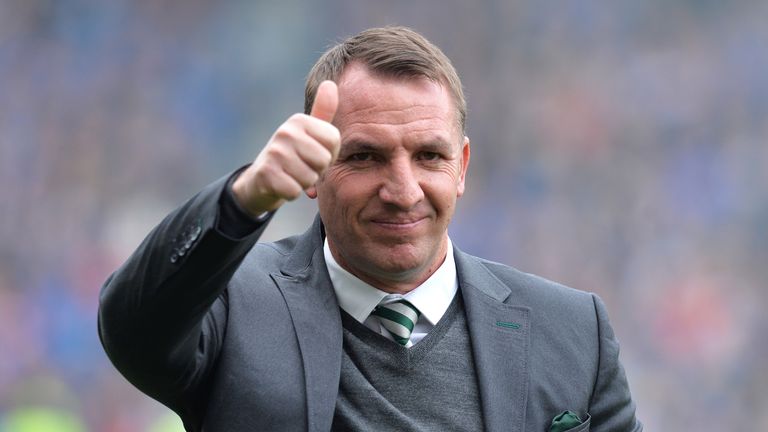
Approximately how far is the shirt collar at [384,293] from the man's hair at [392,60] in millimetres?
274

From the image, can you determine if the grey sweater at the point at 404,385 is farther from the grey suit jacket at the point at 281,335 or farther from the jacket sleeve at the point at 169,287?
the jacket sleeve at the point at 169,287

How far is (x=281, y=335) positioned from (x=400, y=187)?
0.31 metres

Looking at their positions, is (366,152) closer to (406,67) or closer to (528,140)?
(406,67)

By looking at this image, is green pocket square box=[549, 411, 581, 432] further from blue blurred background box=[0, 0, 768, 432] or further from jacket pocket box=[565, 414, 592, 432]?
blue blurred background box=[0, 0, 768, 432]

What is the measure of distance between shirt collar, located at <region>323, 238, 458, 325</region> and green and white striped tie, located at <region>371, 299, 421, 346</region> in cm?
1

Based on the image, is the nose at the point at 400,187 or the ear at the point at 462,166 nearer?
the nose at the point at 400,187

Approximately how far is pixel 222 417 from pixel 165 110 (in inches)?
175

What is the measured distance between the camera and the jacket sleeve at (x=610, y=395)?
2053 millimetres

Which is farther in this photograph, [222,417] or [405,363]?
[405,363]

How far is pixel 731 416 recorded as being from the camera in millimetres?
5809

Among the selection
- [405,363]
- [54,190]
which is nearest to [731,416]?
[54,190]

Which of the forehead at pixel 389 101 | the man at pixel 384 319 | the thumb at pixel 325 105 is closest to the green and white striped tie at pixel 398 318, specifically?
the man at pixel 384 319

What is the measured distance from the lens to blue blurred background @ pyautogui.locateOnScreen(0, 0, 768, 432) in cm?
571

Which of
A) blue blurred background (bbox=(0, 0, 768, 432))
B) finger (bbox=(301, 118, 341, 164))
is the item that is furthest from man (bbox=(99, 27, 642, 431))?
blue blurred background (bbox=(0, 0, 768, 432))
